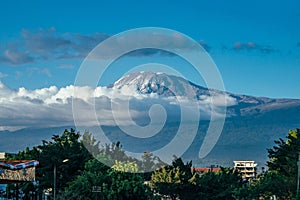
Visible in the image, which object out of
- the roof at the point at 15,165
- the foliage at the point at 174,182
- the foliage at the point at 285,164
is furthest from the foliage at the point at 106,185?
the roof at the point at 15,165

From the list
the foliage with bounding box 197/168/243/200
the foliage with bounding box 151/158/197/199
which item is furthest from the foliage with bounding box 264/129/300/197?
the foliage with bounding box 151/158/197/199

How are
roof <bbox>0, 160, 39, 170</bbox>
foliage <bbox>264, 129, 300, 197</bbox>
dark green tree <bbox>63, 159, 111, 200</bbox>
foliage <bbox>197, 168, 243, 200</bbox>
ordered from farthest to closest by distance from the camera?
foliage <bbox>197, 168, 243, 200</bbox>, foliage <bbox>264, 129, 300, 197</bbox>, dark green tree <bbox>63, 159, 111, 200</bbox>, roof <bbox>0, 160, 39, 170</bbox>

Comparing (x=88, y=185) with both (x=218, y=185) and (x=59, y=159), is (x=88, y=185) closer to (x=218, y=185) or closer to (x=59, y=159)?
(x=59, y=159)

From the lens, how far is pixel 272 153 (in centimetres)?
6750

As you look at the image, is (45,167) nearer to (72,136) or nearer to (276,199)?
(72,136)

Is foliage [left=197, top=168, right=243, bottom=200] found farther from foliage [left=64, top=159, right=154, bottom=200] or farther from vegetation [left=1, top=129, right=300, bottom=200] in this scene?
foliage [left=64, top=159, right=154, bottom=200]

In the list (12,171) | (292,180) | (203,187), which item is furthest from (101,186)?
(12,171)

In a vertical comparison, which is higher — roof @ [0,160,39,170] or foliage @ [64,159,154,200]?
roof @ [0,160,39,170]

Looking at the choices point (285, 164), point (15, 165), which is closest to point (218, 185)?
point (285, 164)

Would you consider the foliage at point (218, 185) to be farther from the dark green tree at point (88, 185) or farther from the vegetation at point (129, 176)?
the dark green tree at point (88, 185)

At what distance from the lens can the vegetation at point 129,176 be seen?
185 ft

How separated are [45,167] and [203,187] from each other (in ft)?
74.1

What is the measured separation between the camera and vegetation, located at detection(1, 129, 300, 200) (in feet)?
185

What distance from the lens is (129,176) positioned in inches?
2286
